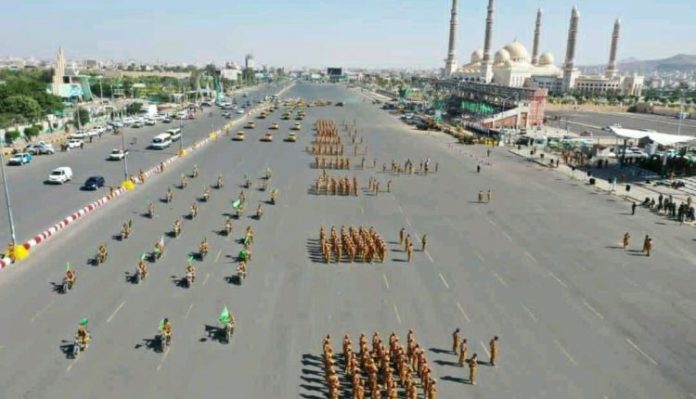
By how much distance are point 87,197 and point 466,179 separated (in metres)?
35.9

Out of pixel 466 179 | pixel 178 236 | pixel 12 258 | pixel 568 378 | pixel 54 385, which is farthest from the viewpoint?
pixel 466 179

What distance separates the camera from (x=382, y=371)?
1891 centimetres

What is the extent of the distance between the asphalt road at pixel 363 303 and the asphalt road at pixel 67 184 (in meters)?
3.32

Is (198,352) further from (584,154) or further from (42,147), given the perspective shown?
(584,154)

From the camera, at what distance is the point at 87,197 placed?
42.9 metres

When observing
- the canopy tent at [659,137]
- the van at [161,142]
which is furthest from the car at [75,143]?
the canopy tent at [659,137]

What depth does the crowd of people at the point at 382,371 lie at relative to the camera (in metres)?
17.4

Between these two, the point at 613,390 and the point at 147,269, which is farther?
the point at 147,269

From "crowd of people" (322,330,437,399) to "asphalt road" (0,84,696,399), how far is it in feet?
2.74

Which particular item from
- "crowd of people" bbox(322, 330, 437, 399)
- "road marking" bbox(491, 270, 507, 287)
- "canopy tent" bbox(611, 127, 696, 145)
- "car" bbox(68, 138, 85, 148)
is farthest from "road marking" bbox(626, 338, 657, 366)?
"car" bbox(68, 138, 85, 148)

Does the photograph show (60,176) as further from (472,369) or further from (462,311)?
(472,369)

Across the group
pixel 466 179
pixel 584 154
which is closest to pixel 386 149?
pixel 466 179

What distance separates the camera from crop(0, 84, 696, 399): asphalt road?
1888 centimetres

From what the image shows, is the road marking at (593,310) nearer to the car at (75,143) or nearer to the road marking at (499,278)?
the road marking at (499,278)
